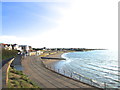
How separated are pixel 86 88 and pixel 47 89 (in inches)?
181

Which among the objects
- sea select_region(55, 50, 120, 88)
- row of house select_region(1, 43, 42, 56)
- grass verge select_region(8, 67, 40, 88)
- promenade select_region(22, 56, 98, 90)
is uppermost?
row of house select_region(1, 43, 42, 56)

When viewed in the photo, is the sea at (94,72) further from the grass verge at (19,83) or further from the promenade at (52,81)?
the grass verge at (19,83)

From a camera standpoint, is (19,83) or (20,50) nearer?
(19,83)

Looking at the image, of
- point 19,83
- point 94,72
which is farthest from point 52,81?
point 94,72

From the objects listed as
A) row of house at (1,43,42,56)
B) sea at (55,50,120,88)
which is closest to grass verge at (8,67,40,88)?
sea at (55,50,120,88)

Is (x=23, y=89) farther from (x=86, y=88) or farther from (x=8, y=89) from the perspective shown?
(x=86, y=88)

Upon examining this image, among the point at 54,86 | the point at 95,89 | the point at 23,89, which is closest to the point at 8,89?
the point at 23,89

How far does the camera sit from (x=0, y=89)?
409 inches

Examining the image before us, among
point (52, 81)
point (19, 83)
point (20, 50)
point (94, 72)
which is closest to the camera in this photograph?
point (19, 83)

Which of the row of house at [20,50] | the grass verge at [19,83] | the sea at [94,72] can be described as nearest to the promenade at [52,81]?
the grass verge at [19,83]

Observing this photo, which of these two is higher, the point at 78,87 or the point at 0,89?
the point at 0,89

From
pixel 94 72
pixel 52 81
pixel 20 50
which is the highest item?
pixel 20 50

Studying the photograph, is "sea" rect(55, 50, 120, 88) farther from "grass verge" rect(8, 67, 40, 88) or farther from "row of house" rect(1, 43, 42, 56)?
"row of house" rect(1, 43, 42, 56)

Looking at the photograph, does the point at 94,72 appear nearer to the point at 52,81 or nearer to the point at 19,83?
the point at 52,81
